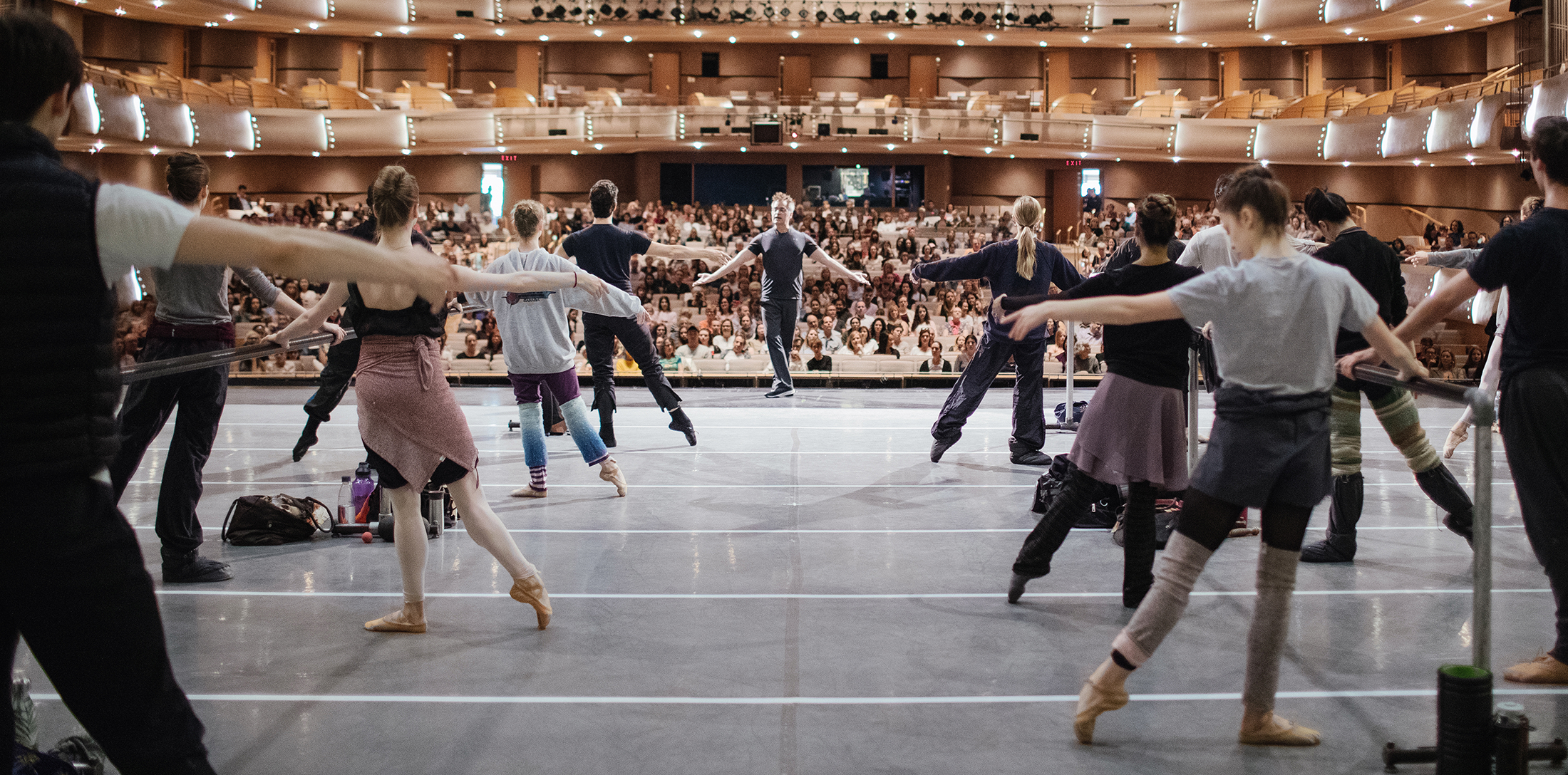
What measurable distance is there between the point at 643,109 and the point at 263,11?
843cm

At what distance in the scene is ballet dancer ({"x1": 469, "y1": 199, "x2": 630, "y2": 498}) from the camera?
256 inches

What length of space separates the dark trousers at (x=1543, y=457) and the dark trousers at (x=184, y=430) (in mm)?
4838

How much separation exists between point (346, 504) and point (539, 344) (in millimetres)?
1318

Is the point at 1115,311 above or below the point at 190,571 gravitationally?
above

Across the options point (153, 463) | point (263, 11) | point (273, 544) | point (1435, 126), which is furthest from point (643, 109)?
point (273, 544)

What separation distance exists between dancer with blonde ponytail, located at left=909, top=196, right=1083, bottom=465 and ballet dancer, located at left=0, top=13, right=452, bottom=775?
499cm

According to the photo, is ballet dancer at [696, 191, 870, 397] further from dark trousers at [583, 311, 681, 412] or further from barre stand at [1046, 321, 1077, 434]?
barre stand at [1046, 321, 1077, 434]

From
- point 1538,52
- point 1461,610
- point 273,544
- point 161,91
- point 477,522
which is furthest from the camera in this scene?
point 161,91

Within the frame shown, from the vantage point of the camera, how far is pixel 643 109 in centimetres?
Answer: 2681

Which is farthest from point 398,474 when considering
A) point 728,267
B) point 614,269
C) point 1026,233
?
point 728,267

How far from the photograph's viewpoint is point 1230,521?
10.8 feet

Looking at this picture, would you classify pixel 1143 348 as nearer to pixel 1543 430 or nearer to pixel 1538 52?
pixel 1543 430

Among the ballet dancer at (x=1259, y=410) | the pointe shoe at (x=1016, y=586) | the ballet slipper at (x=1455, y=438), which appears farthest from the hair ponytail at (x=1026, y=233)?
the ballet dancer at (x=1259, y=410)

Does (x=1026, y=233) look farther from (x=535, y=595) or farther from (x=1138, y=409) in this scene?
(x=535, y=595)
